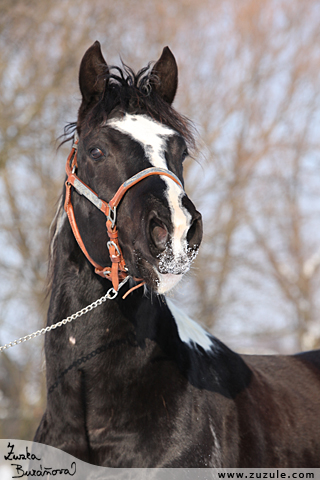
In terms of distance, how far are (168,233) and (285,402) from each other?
6.24 ft

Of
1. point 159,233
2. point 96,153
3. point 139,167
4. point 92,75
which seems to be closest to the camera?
point 159,233

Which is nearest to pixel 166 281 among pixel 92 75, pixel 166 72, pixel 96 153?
pixel 96 153

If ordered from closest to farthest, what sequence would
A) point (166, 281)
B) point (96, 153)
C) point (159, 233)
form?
point (159, 233), point (166, 281), point (96, 153)

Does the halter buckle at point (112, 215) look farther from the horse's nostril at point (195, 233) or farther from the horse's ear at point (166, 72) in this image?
the horse's ear at point (166, 72)

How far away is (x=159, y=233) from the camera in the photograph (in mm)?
2117

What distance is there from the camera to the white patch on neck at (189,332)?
297cm

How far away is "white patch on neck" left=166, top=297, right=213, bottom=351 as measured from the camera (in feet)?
9.74

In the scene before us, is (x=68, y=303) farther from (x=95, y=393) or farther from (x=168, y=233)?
(x=168, y=233)

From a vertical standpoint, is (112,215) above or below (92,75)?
below

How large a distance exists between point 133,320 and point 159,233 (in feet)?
2.58

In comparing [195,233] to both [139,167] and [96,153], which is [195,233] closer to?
[139,167]

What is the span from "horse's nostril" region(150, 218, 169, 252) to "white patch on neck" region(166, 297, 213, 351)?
3.28 feet

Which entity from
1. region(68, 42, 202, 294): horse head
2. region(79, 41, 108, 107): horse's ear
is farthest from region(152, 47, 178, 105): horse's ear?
region(79, 41, 108, 107): horse's ear

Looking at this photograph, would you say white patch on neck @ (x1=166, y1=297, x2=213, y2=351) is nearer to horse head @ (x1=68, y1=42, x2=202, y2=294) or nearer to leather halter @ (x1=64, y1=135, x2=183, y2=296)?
leather halter @ (x1=64, y1=135, x2=183, y2=296)
